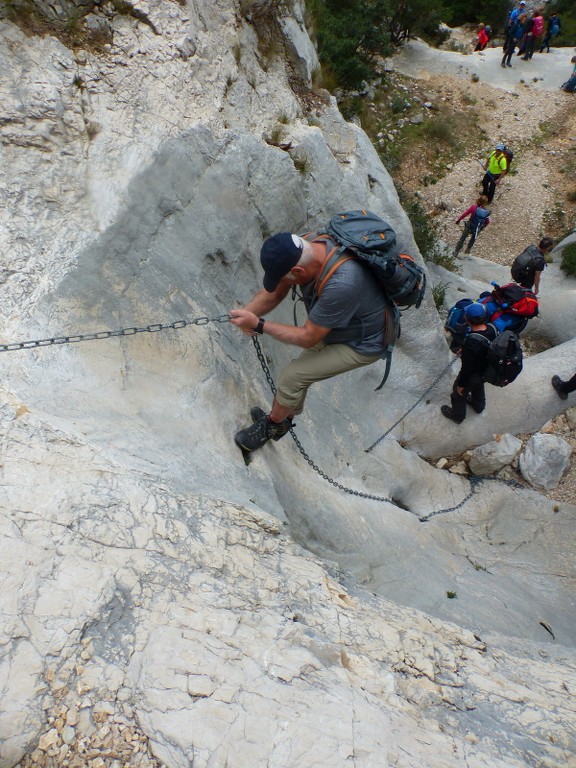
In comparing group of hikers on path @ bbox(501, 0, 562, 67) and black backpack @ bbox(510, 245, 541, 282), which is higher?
group of hikers on path @ bbox(501, 0, 562, 67)

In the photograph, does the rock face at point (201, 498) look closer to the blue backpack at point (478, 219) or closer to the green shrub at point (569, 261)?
the blue backpack at point (478, 219)

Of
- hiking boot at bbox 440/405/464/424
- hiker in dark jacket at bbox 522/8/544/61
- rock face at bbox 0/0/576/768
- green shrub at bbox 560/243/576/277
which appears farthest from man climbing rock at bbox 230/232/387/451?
hiker in dark jacket at bbox 522/8/544/61

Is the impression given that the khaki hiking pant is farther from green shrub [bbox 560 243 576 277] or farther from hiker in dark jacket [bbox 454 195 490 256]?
hiker in dark jacket [bbox 454 195 490 256]

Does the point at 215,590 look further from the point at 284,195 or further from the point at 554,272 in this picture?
the point at 554,272

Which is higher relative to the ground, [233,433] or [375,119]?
[375,119]

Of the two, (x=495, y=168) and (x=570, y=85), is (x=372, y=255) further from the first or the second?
(x=570, y=85)

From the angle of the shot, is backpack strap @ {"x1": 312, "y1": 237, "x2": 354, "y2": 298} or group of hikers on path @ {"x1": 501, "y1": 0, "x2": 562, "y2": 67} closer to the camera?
backpack strap @ {"x1": 312, "y1": 237, "x2": 354, "y2": 298}

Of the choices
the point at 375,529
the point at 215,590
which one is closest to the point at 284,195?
the point at 375,529

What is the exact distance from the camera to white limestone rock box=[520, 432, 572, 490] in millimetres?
8312

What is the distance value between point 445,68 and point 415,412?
1821cm

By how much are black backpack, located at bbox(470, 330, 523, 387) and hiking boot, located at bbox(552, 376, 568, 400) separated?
2146 mm

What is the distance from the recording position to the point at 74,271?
4055 mm

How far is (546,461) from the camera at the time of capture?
8.32 m

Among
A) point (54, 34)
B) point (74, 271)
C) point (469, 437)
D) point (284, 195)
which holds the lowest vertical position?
point (469, 437)
